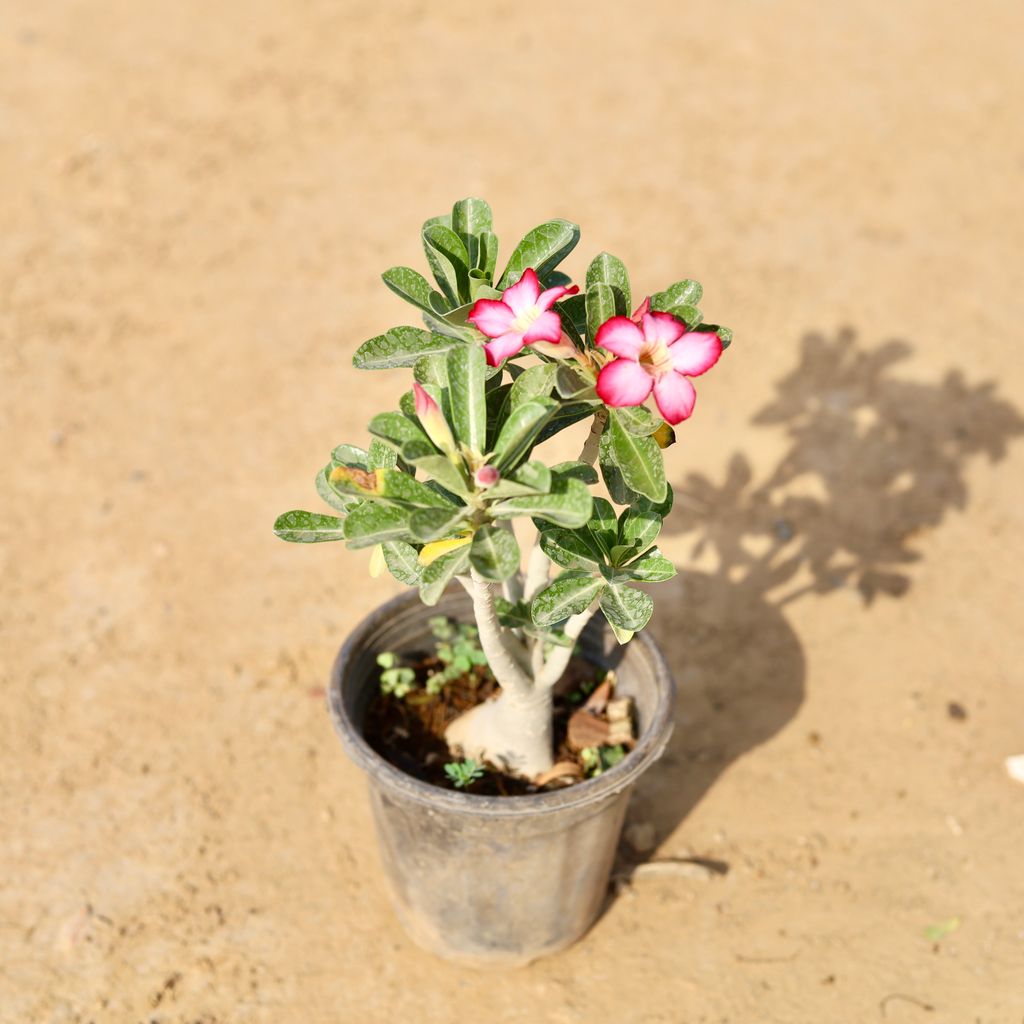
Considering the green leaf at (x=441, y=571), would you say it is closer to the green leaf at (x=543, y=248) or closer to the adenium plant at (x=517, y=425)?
the adenium plant at (x=517, y=425)

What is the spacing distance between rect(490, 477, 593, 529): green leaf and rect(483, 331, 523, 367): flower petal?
0.18 m

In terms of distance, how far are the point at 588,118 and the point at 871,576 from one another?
8.46ft

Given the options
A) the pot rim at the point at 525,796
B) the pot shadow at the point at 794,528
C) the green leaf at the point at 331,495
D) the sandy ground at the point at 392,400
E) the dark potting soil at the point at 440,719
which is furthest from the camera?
the pot shadow at the point at 794,528

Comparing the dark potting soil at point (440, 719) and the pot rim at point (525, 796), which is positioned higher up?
the pot rim at point (525, 796)

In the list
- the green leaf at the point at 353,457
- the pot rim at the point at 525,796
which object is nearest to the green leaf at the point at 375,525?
the green leaf at the point at 353,457

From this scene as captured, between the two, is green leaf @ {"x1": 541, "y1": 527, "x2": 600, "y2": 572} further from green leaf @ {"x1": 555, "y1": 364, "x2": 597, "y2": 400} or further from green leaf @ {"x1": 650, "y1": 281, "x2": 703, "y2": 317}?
green leaf @ {"x1": 650, "y1": 281, "x2": 703, "y2": 317}

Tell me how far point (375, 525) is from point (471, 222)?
0.51 m

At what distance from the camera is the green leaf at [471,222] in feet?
5.26

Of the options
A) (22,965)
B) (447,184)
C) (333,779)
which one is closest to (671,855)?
(333,779)

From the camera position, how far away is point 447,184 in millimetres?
4309

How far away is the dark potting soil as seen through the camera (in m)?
2.05

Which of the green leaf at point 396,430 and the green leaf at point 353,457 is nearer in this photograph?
the green leaf at point 396,430

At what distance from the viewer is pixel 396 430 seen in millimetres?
1423

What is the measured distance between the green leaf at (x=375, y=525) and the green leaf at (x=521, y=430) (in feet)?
0.49
